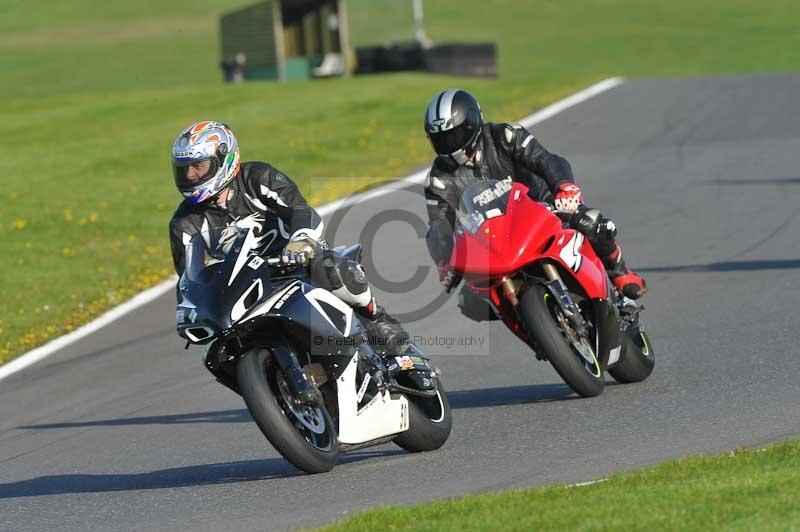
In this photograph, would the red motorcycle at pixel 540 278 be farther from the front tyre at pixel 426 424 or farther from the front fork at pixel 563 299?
the front tyre at pixel 426 424

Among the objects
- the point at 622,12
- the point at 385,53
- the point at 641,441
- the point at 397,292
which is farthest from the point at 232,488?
the point at 622,12

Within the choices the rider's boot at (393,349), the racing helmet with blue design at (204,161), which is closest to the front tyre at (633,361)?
the rider's boot at (393,349)

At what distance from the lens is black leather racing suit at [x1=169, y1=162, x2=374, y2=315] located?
22.9 ft

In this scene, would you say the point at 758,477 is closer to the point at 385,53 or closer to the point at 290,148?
the point at 290,148

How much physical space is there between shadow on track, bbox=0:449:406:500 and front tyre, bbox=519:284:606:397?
3.22ft

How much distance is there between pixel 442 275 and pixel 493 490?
2039 millimetres

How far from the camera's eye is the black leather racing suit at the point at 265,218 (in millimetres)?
6965

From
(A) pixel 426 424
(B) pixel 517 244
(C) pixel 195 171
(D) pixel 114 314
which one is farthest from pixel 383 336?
(D) pixel 114 314

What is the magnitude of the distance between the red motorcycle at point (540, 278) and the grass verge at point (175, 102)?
85cm

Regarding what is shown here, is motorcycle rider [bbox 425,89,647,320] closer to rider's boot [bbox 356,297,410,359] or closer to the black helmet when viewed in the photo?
the black helmet

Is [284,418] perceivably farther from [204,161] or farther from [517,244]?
A: [517,244]

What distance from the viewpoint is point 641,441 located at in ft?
22.8

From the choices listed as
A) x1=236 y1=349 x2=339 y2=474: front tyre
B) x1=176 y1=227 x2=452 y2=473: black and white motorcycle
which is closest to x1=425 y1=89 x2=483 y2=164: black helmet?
x1=176 y1=227 x2=452 y2=473: black and white motorcycle

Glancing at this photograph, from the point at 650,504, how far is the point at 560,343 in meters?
2.28
